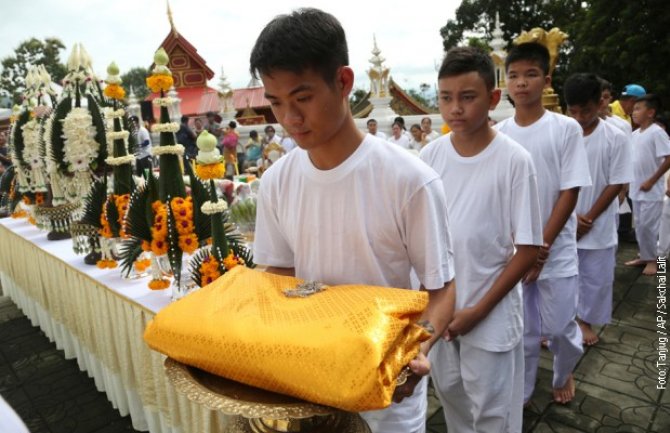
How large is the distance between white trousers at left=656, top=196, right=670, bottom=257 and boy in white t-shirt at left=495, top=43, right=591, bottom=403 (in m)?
3.02

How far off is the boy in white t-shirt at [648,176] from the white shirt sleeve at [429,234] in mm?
4352

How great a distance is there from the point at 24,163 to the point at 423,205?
361 cm

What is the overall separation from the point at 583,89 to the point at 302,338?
281cm

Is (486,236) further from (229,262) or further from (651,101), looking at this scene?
(651,101)

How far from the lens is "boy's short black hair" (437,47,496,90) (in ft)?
5.57

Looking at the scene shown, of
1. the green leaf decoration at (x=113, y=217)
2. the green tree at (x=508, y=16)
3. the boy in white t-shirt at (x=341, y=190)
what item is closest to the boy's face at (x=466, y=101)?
the boy in white t-shirt at (x=341, y=190)

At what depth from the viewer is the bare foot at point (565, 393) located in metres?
2.53

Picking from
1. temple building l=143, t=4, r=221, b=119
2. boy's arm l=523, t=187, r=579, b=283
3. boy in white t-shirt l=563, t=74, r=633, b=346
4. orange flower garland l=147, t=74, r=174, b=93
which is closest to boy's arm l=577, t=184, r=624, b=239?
boy in white t-shirt l=563, t=74, r=633, b=346

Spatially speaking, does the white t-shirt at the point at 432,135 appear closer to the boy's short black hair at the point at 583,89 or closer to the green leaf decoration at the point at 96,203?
the boy's short black hair at the point at 583,89

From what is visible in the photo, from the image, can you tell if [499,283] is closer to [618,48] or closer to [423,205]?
[423,205]

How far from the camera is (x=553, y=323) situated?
7.65 feet

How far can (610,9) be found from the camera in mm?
14367

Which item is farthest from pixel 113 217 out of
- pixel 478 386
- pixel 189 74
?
pixel 189 74

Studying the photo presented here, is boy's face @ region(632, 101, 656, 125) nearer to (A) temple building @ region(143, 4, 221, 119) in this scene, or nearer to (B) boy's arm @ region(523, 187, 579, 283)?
(B) boy's arm @ region(523, 187, 579, 283)
